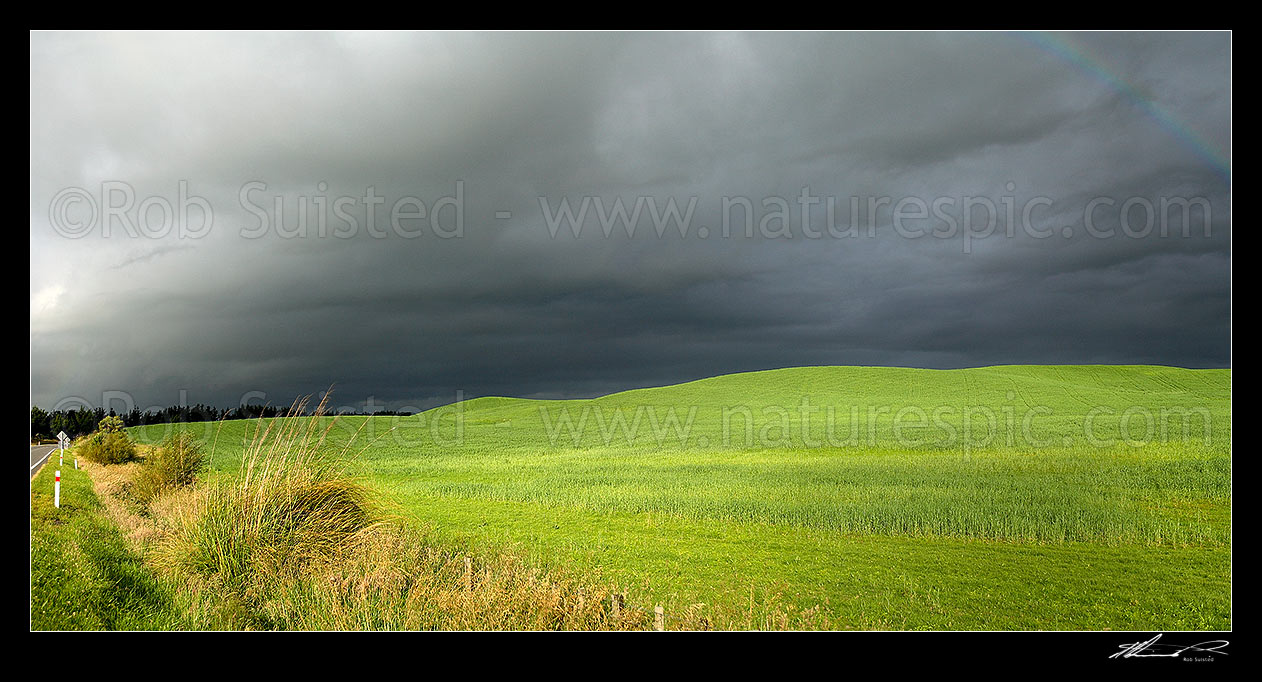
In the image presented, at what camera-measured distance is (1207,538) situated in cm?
1425

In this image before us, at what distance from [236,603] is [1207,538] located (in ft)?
59.0

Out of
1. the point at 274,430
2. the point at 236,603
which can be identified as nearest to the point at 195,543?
the point at 236,603

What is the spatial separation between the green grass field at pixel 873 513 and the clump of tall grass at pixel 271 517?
2.36ft

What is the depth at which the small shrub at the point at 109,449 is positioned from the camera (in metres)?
30.2

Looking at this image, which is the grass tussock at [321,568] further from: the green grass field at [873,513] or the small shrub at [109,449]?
the small shrub at [109,449]

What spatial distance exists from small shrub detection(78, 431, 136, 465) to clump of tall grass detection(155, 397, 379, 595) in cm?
2550

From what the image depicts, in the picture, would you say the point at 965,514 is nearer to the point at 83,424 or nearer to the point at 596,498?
the point at 596,498
